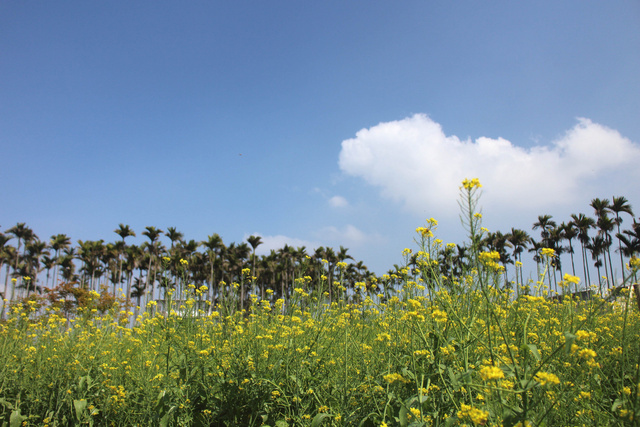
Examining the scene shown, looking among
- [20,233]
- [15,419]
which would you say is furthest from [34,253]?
[15,419]

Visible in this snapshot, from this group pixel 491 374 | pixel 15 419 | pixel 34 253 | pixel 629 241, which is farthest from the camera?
pixel 34 253

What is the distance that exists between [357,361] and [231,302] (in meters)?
1.58

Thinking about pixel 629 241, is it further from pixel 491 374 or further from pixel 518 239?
pixel 491 374

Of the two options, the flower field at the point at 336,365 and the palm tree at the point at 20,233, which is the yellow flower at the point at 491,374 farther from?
the palm tree at the point at 20,233

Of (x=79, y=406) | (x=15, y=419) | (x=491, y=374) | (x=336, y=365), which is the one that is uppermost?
(x=491, y=374)

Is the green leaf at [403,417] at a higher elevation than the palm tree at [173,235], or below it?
below

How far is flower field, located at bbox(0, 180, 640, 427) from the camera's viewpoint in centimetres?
238

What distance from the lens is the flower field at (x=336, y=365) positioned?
2.38 m

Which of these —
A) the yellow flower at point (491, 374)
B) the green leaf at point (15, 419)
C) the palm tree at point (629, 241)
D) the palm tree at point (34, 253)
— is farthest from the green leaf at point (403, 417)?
the palm tree at point (34, 253)

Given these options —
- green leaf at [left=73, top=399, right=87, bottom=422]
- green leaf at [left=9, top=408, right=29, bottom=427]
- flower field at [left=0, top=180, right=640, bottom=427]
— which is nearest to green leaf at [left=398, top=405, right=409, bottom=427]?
flower field at [left=0, top=180, right=640, bottom=427]

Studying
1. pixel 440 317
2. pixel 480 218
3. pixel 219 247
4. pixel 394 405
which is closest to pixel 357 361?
pixel 394 405

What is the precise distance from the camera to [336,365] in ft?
11.7

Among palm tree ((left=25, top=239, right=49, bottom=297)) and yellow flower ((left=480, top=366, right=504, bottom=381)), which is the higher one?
palm tree ((left=25, top=239, right=49, bottom=297))

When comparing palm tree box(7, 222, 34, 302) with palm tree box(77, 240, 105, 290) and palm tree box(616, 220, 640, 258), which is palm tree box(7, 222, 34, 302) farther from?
palm tree box(616, 220, 640, 258)
